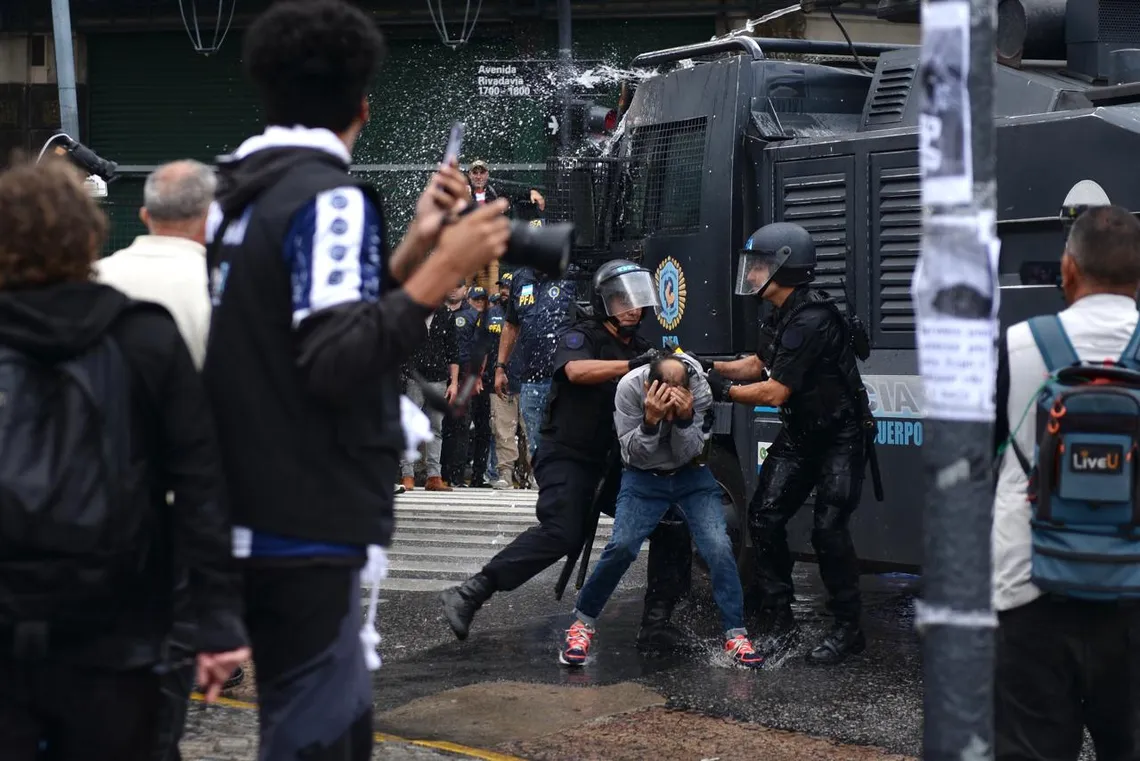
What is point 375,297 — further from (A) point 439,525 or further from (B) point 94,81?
(B) point 94,81

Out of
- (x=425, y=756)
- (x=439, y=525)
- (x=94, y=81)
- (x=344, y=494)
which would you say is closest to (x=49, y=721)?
(x=344, y=494)

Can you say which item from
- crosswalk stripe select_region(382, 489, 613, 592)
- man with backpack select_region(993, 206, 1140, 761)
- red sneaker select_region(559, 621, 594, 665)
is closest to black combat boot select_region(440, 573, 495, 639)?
red sneaker select_region(559, 621, 594, 665)

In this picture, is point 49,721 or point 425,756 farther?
point 425,756

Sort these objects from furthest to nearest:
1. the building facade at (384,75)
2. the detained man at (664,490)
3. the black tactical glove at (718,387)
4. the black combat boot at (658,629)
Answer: the building facade at (384,75), the black combat boot at (658,629), the black tactical glove at (718,387), the detained man at (664,490)

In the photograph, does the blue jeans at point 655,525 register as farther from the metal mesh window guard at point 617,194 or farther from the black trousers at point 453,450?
the black trousers at point 453,450

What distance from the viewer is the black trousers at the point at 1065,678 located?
410 cm

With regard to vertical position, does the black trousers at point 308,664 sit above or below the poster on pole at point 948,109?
below

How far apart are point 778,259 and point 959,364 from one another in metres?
4.62

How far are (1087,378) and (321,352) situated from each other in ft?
6.44

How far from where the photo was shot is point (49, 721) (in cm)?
326

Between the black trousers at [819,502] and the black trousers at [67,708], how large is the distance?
4.84 m

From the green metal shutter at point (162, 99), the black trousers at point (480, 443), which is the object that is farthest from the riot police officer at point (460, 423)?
the green metal shutter at point (162, 99)

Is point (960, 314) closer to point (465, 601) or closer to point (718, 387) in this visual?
point (718, 387)

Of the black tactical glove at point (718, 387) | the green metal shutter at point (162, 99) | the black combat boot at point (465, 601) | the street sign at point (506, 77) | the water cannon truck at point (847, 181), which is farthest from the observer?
the green metal shutter at point (162, 99)
